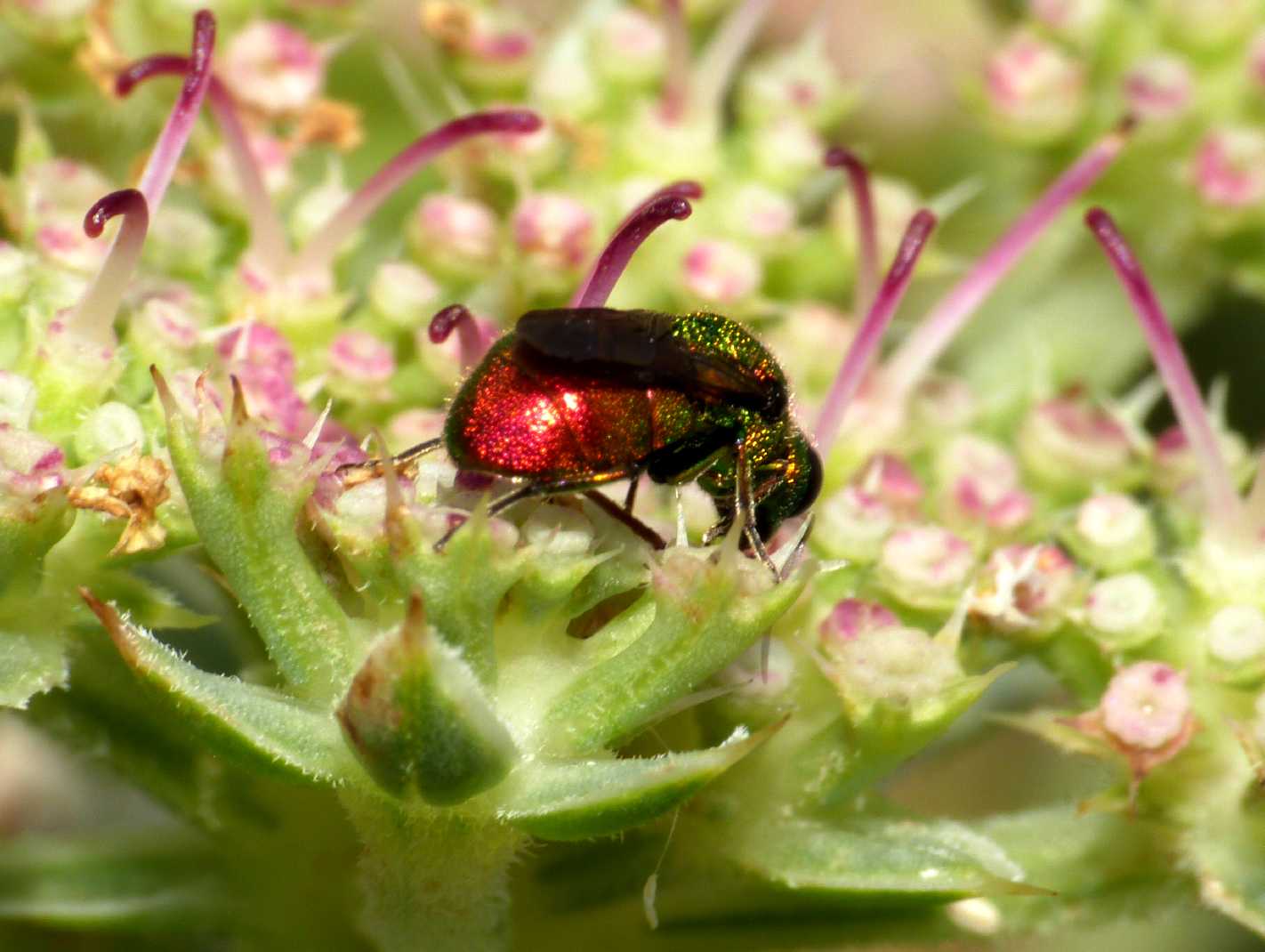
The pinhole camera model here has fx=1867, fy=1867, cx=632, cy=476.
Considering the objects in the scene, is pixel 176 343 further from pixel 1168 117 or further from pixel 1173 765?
pixel 1168 117

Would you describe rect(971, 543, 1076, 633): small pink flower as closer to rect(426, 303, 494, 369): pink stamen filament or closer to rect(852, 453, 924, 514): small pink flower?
rect(852, 453, 924, 514): small pink flower

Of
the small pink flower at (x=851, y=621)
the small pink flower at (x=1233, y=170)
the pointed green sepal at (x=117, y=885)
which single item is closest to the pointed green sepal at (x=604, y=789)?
the small pink flower at (x=851, y=621)

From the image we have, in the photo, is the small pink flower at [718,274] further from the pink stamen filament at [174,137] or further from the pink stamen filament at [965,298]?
the pink stamen filament at [174,137]

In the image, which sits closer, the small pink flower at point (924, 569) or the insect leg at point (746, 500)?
the insect leg at point (746, 500)

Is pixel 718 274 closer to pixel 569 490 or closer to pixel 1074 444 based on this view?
pixel 1074 444

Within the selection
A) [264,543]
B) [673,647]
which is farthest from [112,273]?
[673,647]

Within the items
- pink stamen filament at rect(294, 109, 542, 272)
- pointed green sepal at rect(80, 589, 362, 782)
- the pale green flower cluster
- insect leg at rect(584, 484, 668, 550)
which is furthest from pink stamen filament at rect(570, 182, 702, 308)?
pointed green sepal at rect(80, 589, 362, 782)
